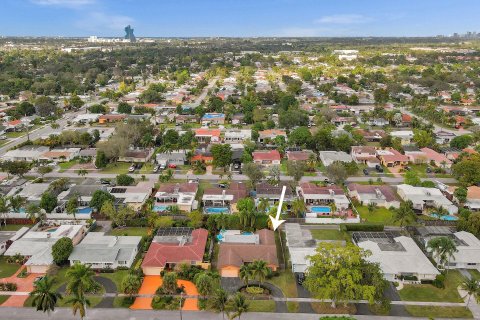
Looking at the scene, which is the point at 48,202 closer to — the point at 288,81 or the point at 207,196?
the point at 207,196

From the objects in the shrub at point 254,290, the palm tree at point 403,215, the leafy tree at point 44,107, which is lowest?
the shrub at point 254,290

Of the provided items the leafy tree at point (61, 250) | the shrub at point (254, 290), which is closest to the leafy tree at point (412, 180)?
the shrub at point (254, 290)

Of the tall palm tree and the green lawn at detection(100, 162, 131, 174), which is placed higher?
the tall palm tree

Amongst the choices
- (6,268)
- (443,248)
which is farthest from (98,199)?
(443,248)

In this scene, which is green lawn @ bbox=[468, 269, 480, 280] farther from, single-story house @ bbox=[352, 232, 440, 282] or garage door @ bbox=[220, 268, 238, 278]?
garage door @ bbox=[220, 268, 238, 278]

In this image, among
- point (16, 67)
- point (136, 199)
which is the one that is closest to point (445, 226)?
point (136, 199)

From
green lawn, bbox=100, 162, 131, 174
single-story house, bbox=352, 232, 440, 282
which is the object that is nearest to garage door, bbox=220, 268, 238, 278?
single-story house, bbox=352, 232, 440, 282

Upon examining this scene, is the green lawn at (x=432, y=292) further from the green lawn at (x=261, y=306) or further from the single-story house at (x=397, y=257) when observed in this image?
the green lawn at (x=261, y=306)

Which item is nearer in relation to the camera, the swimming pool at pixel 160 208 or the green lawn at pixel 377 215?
the green lawn at pixel 377 215
